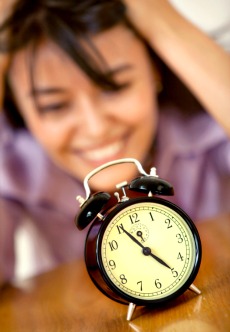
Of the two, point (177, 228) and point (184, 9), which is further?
point (184, 9)

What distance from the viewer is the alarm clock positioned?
1.92ft

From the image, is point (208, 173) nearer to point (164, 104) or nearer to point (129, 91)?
point (164, 104)

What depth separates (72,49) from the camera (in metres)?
1.02

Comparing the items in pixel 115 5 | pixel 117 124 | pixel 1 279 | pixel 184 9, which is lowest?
pixel 1 279

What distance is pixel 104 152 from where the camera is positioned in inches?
45.9

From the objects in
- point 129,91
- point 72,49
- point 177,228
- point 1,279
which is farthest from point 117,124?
point 177,228

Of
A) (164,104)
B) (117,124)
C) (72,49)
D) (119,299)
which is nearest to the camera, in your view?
(119,299)

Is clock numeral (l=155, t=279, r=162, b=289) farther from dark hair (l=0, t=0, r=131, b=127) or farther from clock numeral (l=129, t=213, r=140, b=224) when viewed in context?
dark hair (l=0, t=0, r=131, b=127)

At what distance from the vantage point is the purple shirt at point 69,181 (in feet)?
4.03

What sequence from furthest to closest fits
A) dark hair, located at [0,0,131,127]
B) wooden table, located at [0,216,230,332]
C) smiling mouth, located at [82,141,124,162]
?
1. smiling mouth, located at [82,141,124,162]
2. dark hair, located at [0,0,131,127]
3. wooden table, located at [0,216,230,332]

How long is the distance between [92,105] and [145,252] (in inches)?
22.0

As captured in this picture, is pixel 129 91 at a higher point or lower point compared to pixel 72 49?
lower

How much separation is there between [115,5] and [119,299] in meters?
0.67

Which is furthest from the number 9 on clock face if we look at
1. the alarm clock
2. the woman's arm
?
the woman's arm
